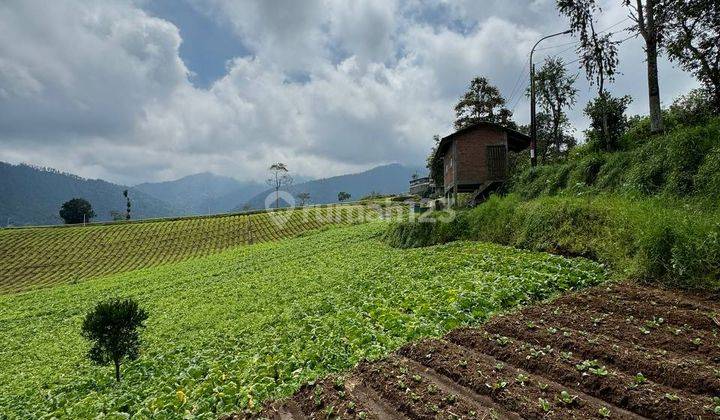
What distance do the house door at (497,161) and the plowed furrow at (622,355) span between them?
21211 millimetres

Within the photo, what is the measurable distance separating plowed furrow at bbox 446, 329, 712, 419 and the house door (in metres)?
22.1

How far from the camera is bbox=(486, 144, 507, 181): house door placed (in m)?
27.4

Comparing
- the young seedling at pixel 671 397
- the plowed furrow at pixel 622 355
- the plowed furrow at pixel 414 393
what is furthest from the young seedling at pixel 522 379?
the young seedling at pixel 671 397

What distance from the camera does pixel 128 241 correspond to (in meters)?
62.1

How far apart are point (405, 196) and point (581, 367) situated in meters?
84.2

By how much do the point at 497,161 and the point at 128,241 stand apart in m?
58.6

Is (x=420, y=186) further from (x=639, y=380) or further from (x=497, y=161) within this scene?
(x=639, y=380)

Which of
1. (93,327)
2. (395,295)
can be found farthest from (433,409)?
(93,327)

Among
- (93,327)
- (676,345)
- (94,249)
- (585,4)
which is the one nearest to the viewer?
(676,345)

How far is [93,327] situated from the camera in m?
10.5

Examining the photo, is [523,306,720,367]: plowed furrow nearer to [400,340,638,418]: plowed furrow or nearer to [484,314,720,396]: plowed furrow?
[484,314,720,396]: plowed furrow

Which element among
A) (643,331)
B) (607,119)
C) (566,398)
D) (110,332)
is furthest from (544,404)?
(607,119)

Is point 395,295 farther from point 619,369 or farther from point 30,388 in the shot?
point 30,388

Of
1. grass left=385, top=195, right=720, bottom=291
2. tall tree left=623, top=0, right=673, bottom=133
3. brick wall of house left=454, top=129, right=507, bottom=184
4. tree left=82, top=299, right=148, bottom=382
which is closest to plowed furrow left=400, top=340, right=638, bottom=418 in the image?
grass left=385, top=195, right=720, bottom=291
